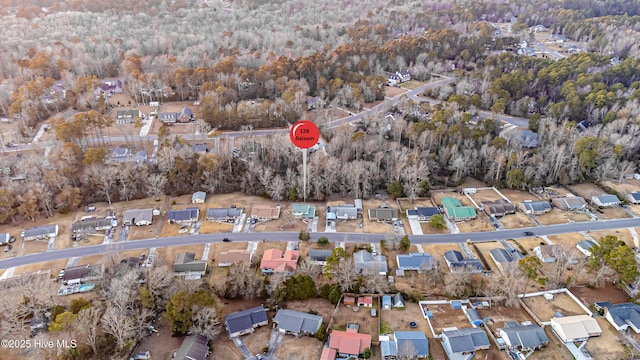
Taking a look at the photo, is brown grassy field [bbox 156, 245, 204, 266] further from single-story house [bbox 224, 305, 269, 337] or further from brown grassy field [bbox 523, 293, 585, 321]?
brown grassy field [bbox 523, 293, 585, 321]

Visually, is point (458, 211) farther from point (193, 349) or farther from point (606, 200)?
point (193, 349)

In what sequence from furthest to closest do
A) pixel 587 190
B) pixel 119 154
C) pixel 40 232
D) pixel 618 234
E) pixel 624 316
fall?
pixel 119 154
pixel 587 190
pixel 618 234
pixel 40 232
pixel 624 316

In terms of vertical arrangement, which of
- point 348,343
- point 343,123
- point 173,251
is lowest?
point 348,343

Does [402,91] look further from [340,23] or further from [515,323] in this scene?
[515,323]

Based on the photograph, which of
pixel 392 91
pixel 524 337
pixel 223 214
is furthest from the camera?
pixel 392 91

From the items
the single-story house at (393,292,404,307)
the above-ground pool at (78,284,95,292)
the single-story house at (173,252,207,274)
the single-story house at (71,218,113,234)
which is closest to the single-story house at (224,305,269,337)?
the single-story house at (173,252,207,274)

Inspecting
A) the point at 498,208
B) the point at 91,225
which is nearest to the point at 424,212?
the point at 498,208

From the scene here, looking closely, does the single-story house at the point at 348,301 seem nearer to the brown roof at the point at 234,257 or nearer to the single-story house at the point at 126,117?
the brown roof at the point at 234,257
